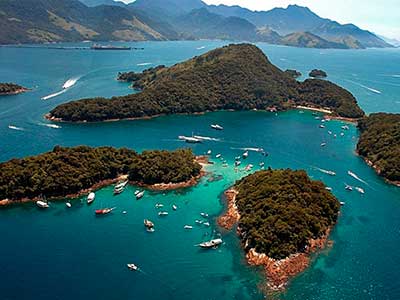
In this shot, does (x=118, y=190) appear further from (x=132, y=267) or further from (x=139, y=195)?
(x=132, y=267)

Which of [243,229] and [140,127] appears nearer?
[243,229]

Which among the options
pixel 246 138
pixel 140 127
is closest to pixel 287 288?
pixel 246 138

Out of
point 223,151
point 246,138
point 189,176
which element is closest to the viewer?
point 189,176

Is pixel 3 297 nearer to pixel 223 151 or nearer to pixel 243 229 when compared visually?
pixel 243 229

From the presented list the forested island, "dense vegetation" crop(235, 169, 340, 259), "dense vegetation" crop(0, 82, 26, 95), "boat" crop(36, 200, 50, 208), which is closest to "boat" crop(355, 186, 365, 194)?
"dense vegetation" crop(235, 169, 340, 259)

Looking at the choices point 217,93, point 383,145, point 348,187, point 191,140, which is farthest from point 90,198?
point 217,93

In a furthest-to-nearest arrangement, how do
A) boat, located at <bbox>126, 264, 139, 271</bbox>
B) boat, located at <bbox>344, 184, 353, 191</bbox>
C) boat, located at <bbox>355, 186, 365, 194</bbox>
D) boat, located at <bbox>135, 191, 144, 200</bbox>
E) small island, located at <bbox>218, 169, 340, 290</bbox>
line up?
boat, located at <bbox>344, 184, 353, 191</bbox>
boat, located at <bbox>355, 186, 365, 194</bbox>
boat, located at <bbox>135, 191, 144, 200</bbox>
small island, located at <bbox>218, 169, 340, 290</bbox>
boat, located at <bbox>126, 264, 139, 271</bbox>

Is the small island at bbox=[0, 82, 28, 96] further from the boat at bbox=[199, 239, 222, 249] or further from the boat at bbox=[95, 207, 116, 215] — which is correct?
the boat at bbox=[199, 239, 222, 249]
